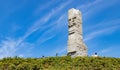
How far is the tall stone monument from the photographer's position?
28.2 metres

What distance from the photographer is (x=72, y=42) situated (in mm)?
28328

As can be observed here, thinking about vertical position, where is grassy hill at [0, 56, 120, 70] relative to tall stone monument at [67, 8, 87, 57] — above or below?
below

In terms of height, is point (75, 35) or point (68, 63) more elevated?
point (75, 35)

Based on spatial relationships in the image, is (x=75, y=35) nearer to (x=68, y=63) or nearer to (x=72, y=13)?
(x=72, y=13)

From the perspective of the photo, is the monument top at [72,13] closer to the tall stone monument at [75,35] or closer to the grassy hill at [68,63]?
the tall stone monument at [75,35]

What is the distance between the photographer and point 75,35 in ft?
Answer: 93.8

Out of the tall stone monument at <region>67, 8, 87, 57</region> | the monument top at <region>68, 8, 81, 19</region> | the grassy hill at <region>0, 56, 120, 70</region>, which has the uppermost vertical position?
the monument top at <region>68, 8, 81, 19</region>

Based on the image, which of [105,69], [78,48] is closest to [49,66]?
[105,69]

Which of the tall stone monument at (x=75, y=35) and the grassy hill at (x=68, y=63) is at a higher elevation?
the tall stone monument at (x=75, y=35)

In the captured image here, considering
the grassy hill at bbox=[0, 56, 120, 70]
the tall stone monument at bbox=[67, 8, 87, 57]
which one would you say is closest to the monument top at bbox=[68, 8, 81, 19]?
the tall stone monument at bbox=[67, 8, 87, 57]

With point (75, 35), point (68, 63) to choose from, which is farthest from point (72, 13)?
point (68, 63)

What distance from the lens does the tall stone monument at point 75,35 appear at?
28.2m

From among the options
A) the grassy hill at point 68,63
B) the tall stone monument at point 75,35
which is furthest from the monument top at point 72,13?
the grassy hill at point 68,63

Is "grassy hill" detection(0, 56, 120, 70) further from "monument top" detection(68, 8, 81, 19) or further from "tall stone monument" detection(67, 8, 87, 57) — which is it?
"monument top" detection(68, 8, 81, 19)
